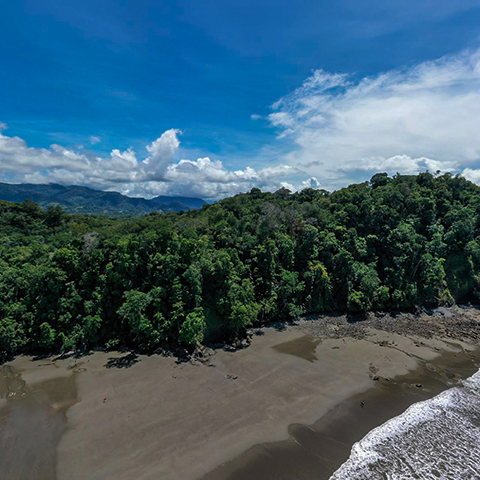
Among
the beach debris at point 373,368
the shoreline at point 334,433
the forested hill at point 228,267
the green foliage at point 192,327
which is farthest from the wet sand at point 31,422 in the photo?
the beach debris at point 373,368

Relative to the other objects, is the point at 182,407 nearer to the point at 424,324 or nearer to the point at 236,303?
the point at 236,303

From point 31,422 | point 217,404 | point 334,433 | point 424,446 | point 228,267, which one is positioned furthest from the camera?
point 228,267

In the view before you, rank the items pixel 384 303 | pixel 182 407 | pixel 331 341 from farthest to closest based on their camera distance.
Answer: pixel 384 303 → pixel 331 341 → pixel 182 407

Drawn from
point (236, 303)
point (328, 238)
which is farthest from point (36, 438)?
point (328, 238)

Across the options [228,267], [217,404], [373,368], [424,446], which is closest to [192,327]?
[217,404]

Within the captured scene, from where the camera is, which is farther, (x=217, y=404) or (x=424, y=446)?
(x=217, y=404)

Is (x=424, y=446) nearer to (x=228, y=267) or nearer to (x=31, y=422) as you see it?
(x=228, y=267)
